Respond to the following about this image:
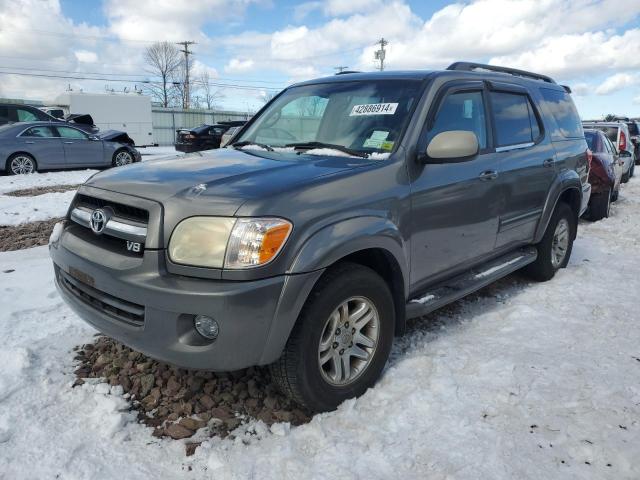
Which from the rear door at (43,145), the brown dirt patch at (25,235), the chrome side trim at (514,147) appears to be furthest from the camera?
the rear door at (43,145)

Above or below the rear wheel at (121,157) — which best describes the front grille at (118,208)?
above

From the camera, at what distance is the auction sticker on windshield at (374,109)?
10.8ft

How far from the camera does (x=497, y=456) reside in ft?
7.77

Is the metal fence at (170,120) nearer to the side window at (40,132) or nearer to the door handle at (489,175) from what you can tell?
the side window at (40,132)

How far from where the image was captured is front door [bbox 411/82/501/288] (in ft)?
10.3

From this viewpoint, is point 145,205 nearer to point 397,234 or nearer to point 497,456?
point 397,234

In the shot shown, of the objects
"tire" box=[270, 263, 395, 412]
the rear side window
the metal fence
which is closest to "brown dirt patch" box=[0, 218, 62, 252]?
"tire" box=[270, 263, 395, 412]

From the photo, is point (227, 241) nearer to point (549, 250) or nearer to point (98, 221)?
point (98, 221)

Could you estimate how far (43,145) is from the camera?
41.8ft

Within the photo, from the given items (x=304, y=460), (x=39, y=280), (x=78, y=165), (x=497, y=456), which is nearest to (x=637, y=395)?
(x=497, y=456)

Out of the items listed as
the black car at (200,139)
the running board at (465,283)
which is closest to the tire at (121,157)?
the black car at (200,139)

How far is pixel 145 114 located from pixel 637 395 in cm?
3067

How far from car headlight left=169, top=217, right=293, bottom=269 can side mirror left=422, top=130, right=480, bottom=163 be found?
46.8 inches

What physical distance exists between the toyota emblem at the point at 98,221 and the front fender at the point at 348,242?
1.06 metres
